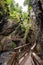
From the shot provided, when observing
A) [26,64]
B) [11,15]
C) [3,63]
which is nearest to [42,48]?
[26,64]

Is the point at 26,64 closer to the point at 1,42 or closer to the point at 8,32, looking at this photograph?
the point at 1,42

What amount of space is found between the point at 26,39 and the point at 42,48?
8.86m

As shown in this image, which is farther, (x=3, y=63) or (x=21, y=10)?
(x=21, y=10)

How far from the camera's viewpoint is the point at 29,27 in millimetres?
17172

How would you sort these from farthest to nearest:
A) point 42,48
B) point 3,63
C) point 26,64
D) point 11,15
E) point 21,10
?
point 21,10
point 11,15
point 3,63
point 42,48
point 26,64

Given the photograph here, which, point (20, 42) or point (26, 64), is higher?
point (26, 64)

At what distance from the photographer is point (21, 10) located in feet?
76.7

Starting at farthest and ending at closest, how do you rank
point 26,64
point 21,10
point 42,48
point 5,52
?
point 21,10, point 5,52, point 42,48, point 26,64

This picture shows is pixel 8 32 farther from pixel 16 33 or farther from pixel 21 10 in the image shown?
pixel 21 10

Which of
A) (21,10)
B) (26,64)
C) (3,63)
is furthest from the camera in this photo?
(21,10)

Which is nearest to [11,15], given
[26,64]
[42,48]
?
[42,48]

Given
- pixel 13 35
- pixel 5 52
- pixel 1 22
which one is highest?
pixel 1 22

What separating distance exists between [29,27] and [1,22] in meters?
2.92

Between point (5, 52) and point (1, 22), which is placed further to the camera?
point (1, 22)
